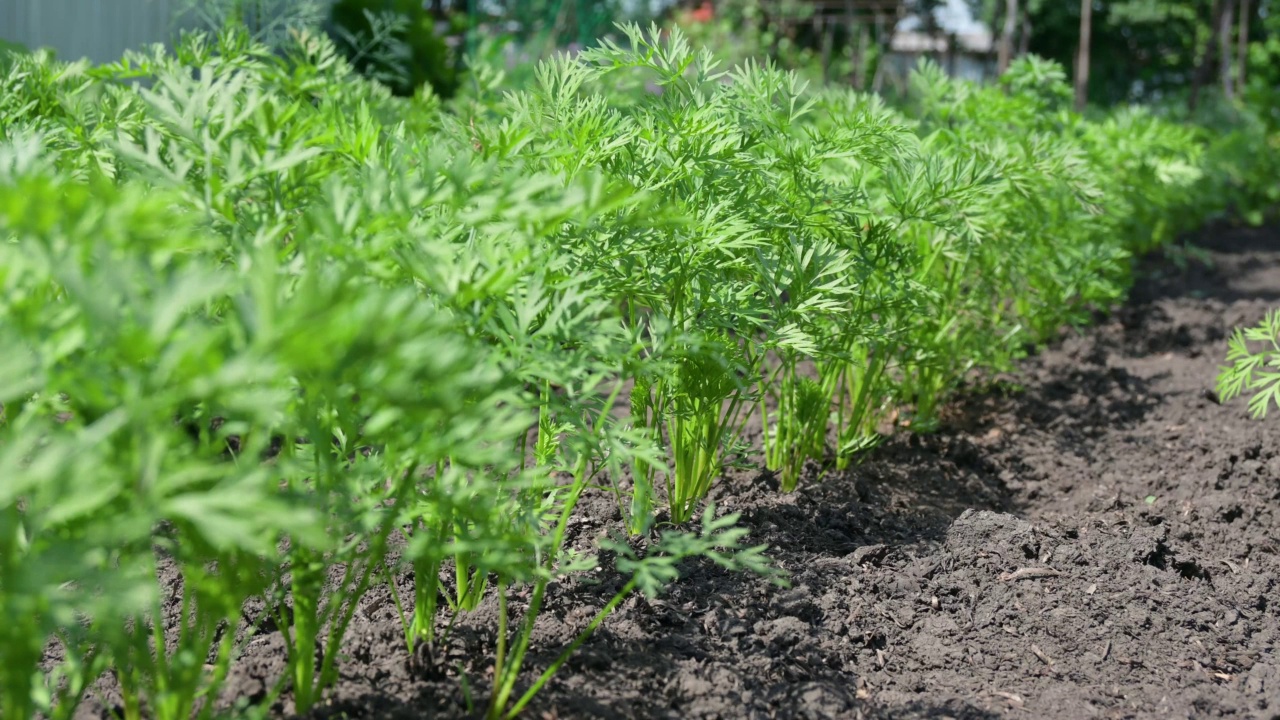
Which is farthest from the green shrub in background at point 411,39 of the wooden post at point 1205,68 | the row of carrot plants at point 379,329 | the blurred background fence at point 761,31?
the wooden post at point 1205,68

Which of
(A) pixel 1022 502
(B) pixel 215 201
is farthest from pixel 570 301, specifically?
(A) pixel 1022 502

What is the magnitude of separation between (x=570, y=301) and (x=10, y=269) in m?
0.79

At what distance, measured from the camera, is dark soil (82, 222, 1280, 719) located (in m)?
2.14

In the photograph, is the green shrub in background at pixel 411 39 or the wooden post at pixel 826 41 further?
the wooden post at pixel 826 41

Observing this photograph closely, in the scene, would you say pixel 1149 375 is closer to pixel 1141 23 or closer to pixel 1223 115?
pixel 1223 115

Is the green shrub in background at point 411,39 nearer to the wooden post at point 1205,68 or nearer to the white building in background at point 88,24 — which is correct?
the white building in background at point 88,24

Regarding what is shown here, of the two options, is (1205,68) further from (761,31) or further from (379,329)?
(379,329)

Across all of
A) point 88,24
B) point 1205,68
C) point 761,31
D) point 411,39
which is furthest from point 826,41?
point 88,24

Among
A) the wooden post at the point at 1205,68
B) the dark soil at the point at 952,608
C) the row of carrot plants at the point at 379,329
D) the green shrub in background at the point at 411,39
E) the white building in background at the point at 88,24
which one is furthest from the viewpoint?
the wooden post at the point at 1205,68

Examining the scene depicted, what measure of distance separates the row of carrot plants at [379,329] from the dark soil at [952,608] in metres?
0.13

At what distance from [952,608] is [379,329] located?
1.94m

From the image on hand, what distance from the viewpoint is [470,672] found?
2.07 m

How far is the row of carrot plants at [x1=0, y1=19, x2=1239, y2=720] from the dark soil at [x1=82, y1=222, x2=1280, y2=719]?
126mm

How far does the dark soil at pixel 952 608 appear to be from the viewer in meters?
2.14
